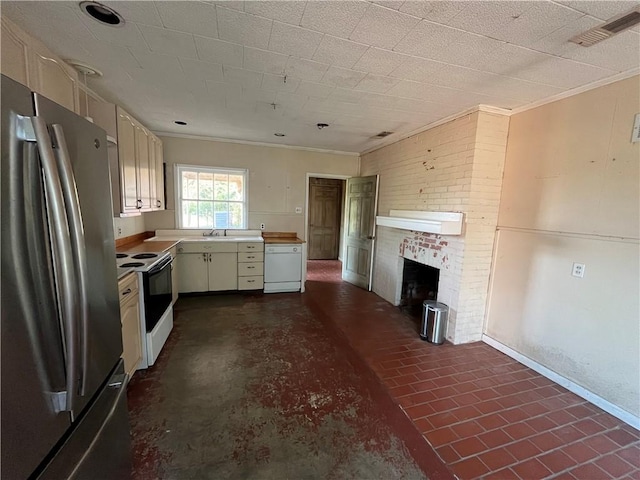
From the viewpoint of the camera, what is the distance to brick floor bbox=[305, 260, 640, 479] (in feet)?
5.68

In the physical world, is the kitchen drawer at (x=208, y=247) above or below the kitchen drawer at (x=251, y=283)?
above

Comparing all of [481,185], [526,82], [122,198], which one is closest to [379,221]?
[481,185]

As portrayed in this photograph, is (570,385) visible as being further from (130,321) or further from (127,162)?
(127,162)

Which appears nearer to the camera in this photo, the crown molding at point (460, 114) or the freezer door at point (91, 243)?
the freezer door at point (91, 243)

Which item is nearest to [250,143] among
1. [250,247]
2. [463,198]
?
[250,247]

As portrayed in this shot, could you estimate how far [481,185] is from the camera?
9.78 ft

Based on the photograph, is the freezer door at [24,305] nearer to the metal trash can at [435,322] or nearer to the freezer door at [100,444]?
the freezer door at [100,444]

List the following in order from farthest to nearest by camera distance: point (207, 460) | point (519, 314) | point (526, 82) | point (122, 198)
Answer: point (519, 314), point (122, 198), point (526, 82), point (207, 460)

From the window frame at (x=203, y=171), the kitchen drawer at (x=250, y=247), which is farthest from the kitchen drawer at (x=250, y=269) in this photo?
the window frame at (x=203, y=171)

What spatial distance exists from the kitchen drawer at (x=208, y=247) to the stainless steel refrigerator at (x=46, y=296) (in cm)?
333

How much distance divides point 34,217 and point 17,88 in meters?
0.34

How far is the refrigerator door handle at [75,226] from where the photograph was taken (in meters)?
0.83

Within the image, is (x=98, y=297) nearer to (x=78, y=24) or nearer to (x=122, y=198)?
(x=78, y=24)

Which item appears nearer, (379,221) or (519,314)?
(519,314)
